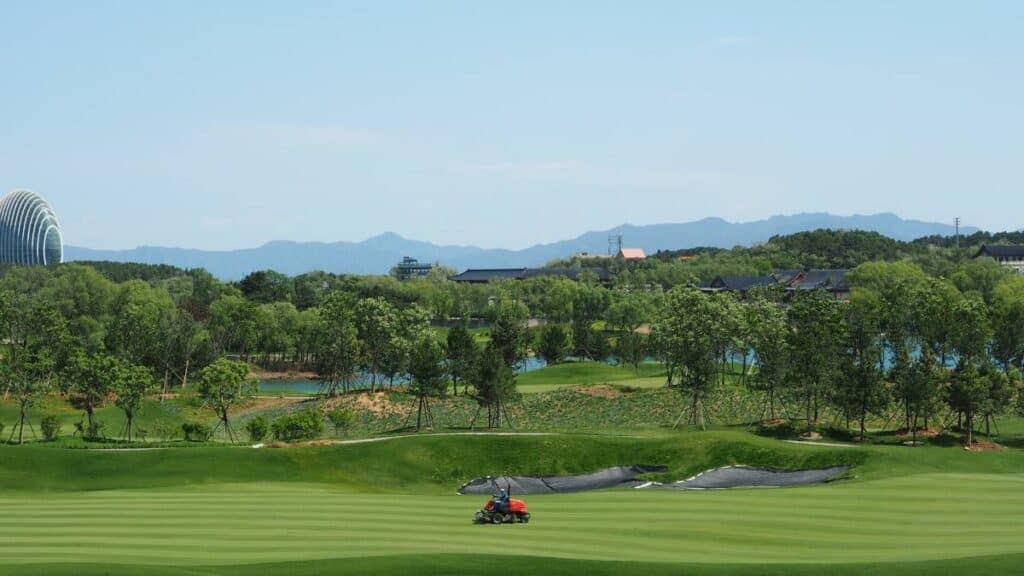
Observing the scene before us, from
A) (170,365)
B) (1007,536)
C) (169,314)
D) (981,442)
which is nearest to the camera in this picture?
(1007,536)

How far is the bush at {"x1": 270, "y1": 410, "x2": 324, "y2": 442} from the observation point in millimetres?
62344

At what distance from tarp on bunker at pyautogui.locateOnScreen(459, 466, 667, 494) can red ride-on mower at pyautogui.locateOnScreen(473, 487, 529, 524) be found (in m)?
11.4

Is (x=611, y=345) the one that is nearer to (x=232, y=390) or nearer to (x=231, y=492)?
(x=232, y=390)

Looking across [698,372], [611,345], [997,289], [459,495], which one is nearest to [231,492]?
[459,495]

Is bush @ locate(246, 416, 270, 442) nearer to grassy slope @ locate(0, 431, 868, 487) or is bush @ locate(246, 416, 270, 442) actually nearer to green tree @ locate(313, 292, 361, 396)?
grassy slope @ locate(0, 431, 868, 487)

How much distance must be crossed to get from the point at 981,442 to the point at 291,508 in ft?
145

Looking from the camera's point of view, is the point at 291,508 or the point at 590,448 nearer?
the point at 291,508

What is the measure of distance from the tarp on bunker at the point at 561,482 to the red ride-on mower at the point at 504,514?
11430 mm

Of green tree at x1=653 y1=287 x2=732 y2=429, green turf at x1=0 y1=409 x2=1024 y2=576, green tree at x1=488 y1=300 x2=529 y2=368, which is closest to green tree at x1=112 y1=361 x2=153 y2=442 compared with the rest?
green turf at x1=0 y1=409 x2=1024 y2=576

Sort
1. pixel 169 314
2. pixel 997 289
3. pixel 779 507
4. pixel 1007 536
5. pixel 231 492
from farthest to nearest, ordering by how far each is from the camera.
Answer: pixel 997 289 < pixel 169 314 < pixel 231 492 < pixel 779 507 < pixel 1007 536

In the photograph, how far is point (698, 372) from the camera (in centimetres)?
7169

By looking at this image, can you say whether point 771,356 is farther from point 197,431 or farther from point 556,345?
point 556,345

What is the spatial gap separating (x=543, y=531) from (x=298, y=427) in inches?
1216

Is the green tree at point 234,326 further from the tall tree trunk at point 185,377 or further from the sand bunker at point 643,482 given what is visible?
the sand bunker at point 643,482
